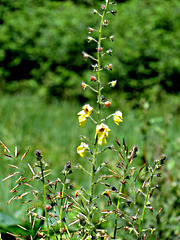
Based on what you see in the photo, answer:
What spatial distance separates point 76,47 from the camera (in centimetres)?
614

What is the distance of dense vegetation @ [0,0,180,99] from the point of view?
20.0 feet

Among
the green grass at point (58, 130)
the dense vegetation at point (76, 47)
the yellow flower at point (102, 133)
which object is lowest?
the green grass at point (58, 130)

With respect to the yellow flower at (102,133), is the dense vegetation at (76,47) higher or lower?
lower

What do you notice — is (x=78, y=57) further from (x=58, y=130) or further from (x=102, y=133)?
Answer: (x=102, y=133)

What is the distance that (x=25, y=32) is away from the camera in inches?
252

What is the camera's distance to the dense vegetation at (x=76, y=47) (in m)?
6.09

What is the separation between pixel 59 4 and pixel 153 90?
2.36 metres

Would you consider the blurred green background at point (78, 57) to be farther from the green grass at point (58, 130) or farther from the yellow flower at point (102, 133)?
the yellow flower at point (102, 133)

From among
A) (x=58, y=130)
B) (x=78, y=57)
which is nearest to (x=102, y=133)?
(x=58, y=130)

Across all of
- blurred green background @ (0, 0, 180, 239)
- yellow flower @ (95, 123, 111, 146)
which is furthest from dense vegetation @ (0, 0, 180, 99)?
yellow flower @ (95, 123, 111, 146)

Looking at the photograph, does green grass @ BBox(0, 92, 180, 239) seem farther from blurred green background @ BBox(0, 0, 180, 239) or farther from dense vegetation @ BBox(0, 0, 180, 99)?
dense vegetation @ BBox(0, 0, 180, 99)

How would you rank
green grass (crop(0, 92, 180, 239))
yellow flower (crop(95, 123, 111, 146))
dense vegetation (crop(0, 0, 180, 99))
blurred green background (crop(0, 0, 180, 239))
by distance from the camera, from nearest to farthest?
yellow flower (crop(95, 123, 111, 146)) < green grass (crop(0, 92, 180, 239)) < blurred green background (crop(0, 0, 180, 239)) < dense vegetation (crop(0, 0, 180, 99))

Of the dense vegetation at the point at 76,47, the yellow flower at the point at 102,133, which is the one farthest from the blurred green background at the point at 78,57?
the yellow flower at the point at 102,133

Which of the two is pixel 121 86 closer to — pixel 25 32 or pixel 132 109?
pixel 132 109
